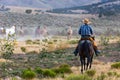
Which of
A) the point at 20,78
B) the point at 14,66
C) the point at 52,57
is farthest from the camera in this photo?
the point at 52,57

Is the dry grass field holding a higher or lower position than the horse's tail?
lower

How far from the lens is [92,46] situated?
2189 centimetres

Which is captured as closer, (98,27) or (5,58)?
(5,58)

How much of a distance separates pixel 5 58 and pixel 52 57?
3.62 metres

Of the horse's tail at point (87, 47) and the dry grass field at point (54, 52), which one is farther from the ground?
the horse's tail at point (87, 47)

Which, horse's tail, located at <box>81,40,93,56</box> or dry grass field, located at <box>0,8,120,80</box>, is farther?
horse's tail, located at <box>81,40,93,56</box>

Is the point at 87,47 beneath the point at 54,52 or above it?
above

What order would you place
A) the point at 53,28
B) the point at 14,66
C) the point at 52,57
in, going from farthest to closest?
1. the point at 53,28
2. the point at 52,57
3. the point at 14,66

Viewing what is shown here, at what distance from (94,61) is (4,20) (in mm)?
64706

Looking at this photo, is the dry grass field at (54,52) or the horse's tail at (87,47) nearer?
the dry grass field at (54,52)

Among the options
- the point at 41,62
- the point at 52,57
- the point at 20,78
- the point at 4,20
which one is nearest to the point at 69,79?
the point at 20,78

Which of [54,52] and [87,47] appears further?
[54,52]

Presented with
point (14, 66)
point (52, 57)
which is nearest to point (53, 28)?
point (52, 57)

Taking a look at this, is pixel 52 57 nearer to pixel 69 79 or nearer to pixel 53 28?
pixel 69 79
